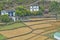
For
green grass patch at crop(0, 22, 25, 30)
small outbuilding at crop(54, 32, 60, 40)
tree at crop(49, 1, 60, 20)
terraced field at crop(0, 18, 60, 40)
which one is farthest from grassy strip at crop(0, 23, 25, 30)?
tree at crop(49, 1, 60, 20)

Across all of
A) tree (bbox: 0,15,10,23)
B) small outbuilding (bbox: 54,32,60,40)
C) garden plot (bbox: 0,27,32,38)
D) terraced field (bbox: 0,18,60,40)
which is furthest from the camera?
tree (bbox: 0,15,10,23)

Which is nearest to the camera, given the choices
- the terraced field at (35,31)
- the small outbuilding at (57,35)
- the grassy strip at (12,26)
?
the small outbuilding at (57,35)

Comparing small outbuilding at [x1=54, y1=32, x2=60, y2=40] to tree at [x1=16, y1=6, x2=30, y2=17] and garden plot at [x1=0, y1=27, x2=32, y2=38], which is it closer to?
garden plot at [x1=0, y1=27, x2=32, y2=38]

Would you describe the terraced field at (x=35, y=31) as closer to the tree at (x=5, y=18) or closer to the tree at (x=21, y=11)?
the tree at (x=21, y=11)

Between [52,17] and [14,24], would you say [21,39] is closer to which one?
[14,24]

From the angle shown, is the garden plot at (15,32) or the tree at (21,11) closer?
the garden plot at (15,32)

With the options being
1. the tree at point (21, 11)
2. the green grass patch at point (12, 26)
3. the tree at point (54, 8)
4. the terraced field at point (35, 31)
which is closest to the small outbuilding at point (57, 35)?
the terraced field at point (35, 31)

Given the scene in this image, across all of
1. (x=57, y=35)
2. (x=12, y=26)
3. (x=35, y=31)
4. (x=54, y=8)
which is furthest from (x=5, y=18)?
(x=54, y=8)

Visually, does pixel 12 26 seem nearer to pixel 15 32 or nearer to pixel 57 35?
pixel 15 32

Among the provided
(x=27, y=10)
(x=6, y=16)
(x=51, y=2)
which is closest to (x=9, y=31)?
(x=6, y=16)
